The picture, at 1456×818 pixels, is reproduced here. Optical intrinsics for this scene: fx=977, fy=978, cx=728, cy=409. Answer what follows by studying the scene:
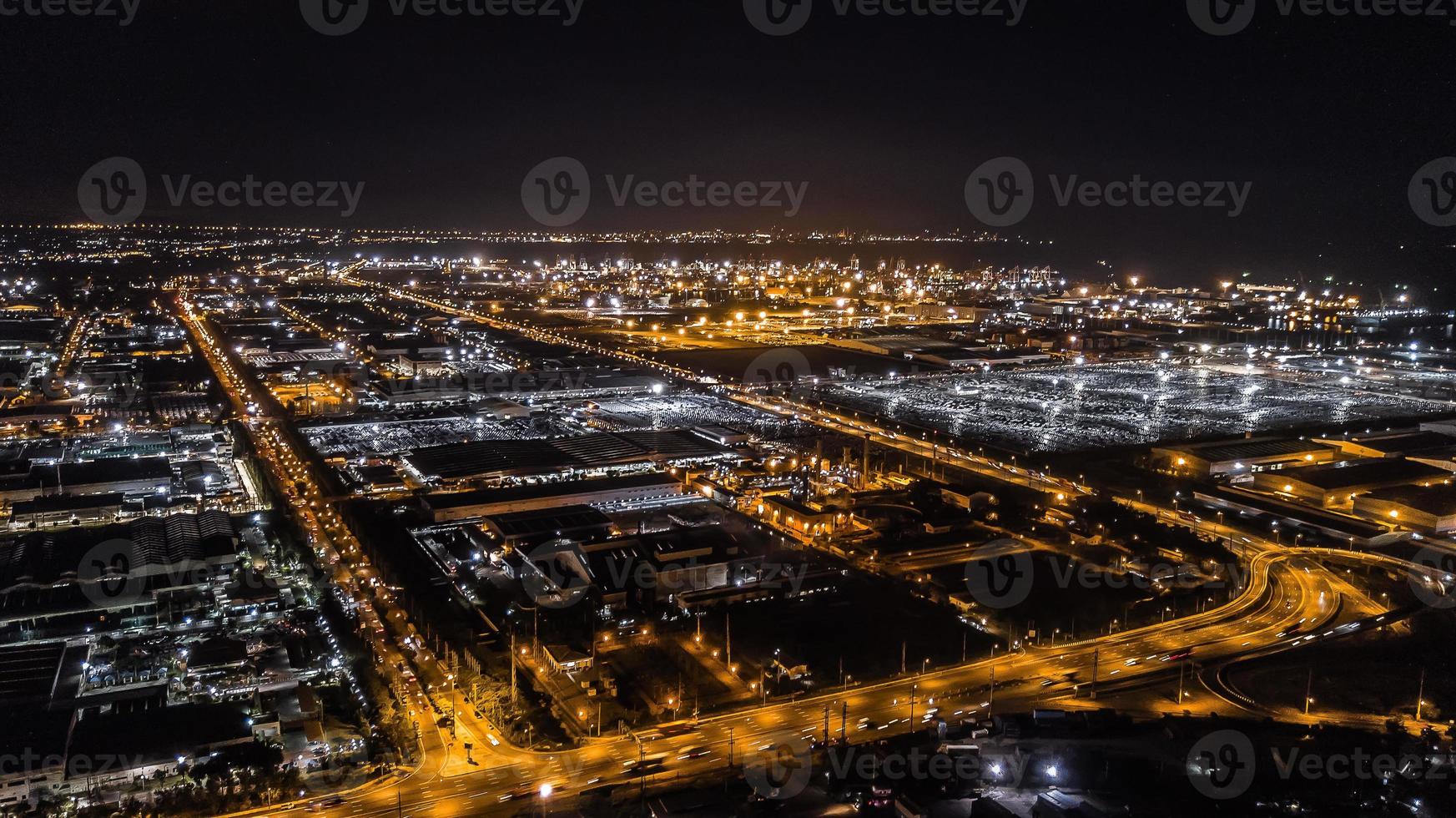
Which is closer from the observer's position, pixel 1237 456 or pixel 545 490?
pixel 545 490

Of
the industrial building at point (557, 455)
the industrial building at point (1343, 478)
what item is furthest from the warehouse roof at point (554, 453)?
the industrial building at point (1343, 478)

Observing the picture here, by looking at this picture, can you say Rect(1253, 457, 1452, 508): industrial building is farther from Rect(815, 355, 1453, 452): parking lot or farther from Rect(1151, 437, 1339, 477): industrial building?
Rect(815, 355, 1453, 452): parking lot

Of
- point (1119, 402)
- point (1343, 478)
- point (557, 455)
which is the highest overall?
point (1119, 402)

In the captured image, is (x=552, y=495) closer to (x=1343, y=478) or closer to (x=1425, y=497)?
(x=1343, y=478)

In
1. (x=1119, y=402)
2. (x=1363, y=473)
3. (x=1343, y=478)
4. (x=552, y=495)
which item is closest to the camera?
(x=552, y=495)

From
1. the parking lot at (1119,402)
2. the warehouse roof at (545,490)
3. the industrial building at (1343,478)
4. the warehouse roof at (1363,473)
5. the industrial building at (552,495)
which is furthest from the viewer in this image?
the parking lot at (1119,402)

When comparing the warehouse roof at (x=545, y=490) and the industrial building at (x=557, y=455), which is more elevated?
the industrial building at (x=557, y=455)

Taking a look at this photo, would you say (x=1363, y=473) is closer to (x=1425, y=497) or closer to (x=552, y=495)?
(x=1425, y=497)

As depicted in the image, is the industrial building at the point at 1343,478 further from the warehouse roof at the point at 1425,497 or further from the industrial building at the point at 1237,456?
the industrial building at the point at 1237,456

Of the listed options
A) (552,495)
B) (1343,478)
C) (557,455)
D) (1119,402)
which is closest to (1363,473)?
(1343,478)

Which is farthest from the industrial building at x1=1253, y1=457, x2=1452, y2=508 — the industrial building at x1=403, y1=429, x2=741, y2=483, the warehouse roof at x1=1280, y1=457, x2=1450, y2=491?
the industrial building at x1=403, y1=429, x2=741, y2=483

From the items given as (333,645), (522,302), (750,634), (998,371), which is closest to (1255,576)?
(750,634)

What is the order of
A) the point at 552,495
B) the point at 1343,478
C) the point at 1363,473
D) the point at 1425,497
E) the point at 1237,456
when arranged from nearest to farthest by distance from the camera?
1. the point at 1425,497
2. the point at 552,495
3. the point at 1343,478
4. the point at 1363,473
5. the point at 1237,456

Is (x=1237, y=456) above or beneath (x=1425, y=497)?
above
